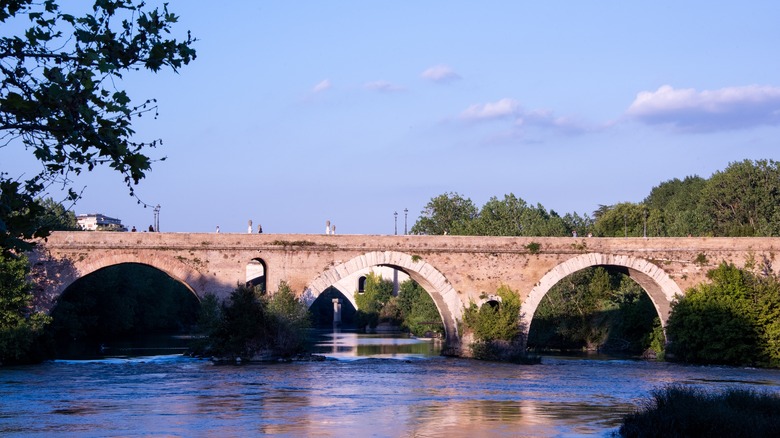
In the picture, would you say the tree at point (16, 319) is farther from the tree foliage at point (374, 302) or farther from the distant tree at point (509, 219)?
the tree foliage at point (374, 302)

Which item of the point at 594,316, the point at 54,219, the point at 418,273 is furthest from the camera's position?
the point at 594,316

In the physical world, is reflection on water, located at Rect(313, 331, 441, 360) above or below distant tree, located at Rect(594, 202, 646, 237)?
below

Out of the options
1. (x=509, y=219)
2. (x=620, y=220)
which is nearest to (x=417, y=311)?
(x=509, y=219)

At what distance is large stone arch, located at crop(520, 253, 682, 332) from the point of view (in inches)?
1505

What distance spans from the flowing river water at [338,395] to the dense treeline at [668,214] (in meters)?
19.9

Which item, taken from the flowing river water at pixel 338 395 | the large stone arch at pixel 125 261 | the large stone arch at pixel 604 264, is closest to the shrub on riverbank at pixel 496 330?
the large stone arch at pixel 604 264

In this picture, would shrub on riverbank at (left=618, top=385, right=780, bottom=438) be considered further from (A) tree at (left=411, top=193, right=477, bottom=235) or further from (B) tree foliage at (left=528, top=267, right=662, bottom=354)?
(A) tree at (left=411, top=193, right=477, bottom=235)

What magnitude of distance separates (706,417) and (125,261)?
24250mm

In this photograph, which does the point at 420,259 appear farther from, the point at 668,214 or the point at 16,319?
the point at 668,214

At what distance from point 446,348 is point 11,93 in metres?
30.7

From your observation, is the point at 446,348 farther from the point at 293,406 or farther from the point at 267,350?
the point at 293,406

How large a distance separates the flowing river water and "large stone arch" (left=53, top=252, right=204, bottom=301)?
2.71 meters

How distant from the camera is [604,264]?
39.0 metres

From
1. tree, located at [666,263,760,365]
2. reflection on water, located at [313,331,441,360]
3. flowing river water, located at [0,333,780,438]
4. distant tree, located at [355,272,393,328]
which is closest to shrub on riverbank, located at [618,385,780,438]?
flowing river water, located at [0,333,780,438]
